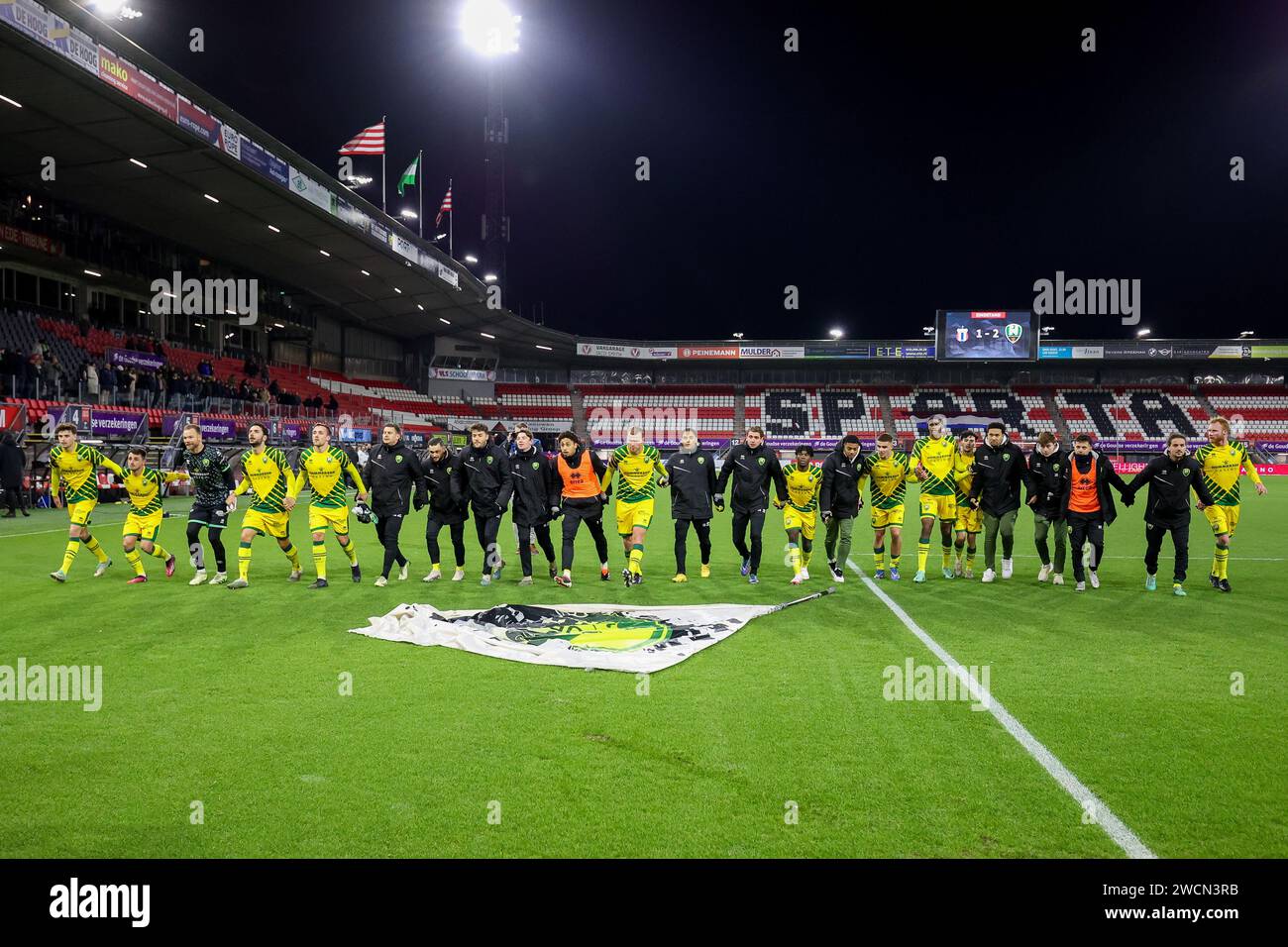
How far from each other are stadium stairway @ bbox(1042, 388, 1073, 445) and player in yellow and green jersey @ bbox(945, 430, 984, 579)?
177 ft

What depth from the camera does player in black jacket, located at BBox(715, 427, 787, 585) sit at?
11484 millimetres

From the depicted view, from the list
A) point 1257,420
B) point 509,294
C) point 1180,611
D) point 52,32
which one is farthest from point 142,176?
point 1257,420

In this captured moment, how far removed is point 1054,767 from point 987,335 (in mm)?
53407

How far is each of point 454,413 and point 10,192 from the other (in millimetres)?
29519

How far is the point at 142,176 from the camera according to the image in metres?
26.9

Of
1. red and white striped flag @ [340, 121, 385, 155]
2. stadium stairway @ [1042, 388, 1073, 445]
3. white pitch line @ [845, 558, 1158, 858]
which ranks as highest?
red and white striped flag @ [340, 121, 385, 155]

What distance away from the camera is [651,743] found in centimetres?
479

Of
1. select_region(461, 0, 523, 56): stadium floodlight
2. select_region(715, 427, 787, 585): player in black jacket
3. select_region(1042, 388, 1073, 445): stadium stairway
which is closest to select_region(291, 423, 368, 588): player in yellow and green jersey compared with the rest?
select_region(715, 427, 787, 585): player in black jacket

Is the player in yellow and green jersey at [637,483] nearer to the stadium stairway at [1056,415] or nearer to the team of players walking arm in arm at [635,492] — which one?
the team of players walking arm in arm at [635,492]

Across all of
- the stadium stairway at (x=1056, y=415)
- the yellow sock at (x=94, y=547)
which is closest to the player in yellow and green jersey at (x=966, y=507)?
the yellow sock at (x=94, y=547)

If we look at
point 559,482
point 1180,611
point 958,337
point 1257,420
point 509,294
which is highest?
point 509,294

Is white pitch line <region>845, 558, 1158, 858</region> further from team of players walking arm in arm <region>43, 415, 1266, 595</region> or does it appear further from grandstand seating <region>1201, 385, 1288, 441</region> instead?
grandstand seating <region>1201, 385, 1288, 441</region>

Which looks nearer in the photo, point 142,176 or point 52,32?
point 52,32

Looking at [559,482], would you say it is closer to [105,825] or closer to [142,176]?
[105,825]
